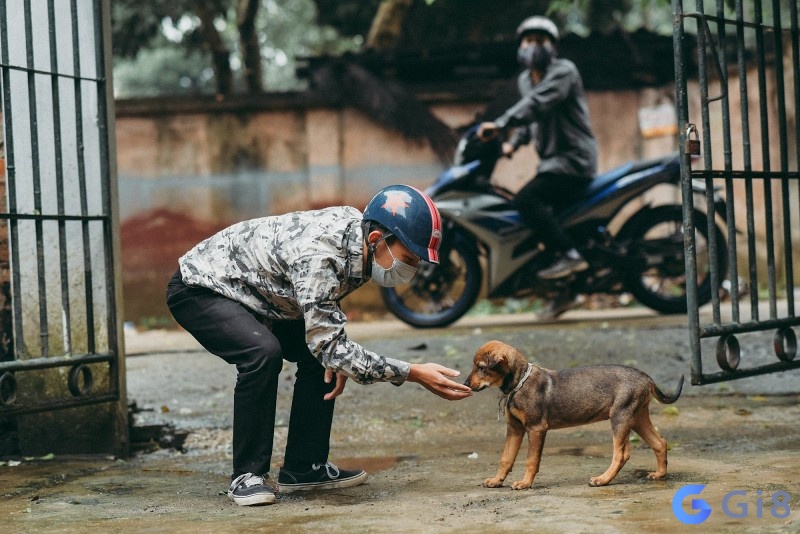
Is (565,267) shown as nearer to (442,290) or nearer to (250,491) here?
(442,290)

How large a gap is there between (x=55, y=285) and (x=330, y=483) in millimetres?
1856

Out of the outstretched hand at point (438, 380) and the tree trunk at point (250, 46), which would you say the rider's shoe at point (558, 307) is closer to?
the outstretched hand at point (438, 380)

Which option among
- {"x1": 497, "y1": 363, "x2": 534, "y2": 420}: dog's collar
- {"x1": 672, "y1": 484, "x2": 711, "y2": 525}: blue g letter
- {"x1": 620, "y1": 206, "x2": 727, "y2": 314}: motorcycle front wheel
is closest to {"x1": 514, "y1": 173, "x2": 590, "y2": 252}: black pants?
{"x1": 620, "y1": 206, "x2": 727, "y2": 314}: motorcycle front wheel

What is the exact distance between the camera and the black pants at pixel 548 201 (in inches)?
301

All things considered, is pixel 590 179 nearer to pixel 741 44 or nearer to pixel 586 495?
pixel 741 44

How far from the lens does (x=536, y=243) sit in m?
7.94


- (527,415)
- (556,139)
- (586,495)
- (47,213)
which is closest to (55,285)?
(47,213)

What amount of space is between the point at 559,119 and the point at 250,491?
4.73m

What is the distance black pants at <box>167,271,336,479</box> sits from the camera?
388cm

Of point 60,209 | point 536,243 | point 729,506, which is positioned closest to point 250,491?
point 729,506

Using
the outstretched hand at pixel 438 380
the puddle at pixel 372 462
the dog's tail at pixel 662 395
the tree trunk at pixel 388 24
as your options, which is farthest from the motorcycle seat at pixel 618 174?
the tree trunk at pixel 388 24

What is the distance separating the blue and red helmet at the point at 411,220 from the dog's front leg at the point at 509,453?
77 cm

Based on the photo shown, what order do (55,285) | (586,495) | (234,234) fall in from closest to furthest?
(586,495) < (234,234) < (55,285)

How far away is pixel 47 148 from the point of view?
502 cm
